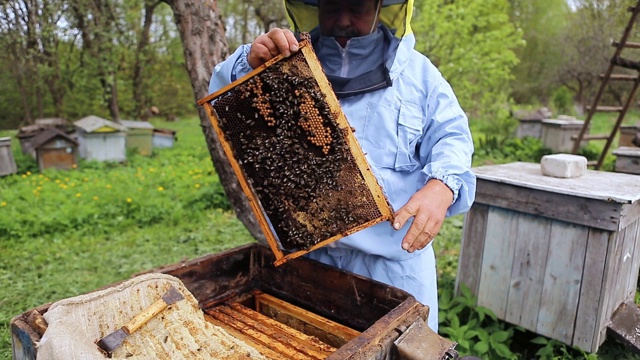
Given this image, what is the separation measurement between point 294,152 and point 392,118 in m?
0.42

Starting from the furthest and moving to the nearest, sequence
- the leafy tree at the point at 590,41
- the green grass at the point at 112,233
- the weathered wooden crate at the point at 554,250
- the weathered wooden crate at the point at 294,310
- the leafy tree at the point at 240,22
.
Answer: the leafy tree at the point at 590,41 → the leafy tree at the point at 240,22 → the green grass at the point at 112,233 → the weathered wooden crate at the point at 554,250 → the weathered wooden crate at the point at 294,310

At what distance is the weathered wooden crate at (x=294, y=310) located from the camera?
134 cm

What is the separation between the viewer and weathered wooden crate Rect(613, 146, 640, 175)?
15.8 feet

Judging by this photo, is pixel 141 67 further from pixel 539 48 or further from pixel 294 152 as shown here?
pixel 539 48

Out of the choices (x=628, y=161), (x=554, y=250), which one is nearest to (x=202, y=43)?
(x=554, y=250)

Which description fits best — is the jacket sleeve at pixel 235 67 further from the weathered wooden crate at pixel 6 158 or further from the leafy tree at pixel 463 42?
the leafy tree at pixel 463 42

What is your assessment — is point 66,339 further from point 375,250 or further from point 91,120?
point 91,120

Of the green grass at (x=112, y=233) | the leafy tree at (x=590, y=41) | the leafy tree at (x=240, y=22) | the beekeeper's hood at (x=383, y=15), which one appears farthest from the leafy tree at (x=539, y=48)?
the beekeeper's hood at (x=383, y=15)

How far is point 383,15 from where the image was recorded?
6.61 feet

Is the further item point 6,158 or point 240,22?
point 240,22

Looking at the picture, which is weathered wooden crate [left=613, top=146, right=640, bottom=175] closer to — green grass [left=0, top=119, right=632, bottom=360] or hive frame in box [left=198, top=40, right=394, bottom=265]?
green grass [left=0, top=119, right=632, bottom=360]

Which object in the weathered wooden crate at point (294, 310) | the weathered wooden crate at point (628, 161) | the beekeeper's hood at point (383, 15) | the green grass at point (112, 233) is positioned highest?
the beekeeper's hood at point (383, 15)

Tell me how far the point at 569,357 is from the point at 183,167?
7583 mm

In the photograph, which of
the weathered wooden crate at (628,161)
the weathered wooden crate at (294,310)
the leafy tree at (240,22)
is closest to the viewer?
the weathered wooden crate at (294,310)
